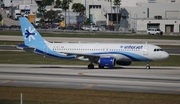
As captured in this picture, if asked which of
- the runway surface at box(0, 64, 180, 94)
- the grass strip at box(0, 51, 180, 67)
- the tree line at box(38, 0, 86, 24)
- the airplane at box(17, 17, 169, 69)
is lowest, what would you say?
the grass strip at box(0, 51, 180, 67)

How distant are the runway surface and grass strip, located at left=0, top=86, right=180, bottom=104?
220 cm

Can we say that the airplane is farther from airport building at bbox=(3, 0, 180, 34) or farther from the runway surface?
airport building at bbox=(3, 0, 180, 34)

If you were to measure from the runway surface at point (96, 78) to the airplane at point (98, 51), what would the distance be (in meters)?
1.41

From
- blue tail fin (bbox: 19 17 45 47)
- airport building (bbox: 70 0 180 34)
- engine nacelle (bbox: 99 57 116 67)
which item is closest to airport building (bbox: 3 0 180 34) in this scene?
airport building (bbox: 70 0 180 34)

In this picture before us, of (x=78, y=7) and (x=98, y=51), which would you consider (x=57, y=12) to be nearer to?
(x=78, y=7)

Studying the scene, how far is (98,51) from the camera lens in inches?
2205

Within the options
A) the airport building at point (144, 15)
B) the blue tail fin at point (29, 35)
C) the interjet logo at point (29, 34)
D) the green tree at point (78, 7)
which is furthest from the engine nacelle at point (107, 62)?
the green tree at point (78, 7)

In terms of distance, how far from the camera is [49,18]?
579ft

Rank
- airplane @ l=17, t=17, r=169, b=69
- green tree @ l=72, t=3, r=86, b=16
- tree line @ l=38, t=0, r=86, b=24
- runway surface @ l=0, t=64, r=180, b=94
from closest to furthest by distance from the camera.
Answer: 1. runway surface @ l=0, t=64, r=180, b=94
2. airplane @ l=17, t=17, r=169, b=69
3. tree line @ l=38, t=0, r=86, b=24
4. green tree @ l=72, t=3, r=86, b=16

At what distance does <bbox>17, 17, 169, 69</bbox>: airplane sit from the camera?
54562 mm

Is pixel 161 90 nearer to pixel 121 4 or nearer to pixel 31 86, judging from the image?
pixel 31 86

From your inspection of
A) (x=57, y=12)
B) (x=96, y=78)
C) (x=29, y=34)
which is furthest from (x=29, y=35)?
(x=57, y=12)

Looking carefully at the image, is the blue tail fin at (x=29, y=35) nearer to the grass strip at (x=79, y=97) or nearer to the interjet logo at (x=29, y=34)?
the interjet logo at (x=29, y=34)

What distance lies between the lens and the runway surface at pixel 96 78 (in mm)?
40219
